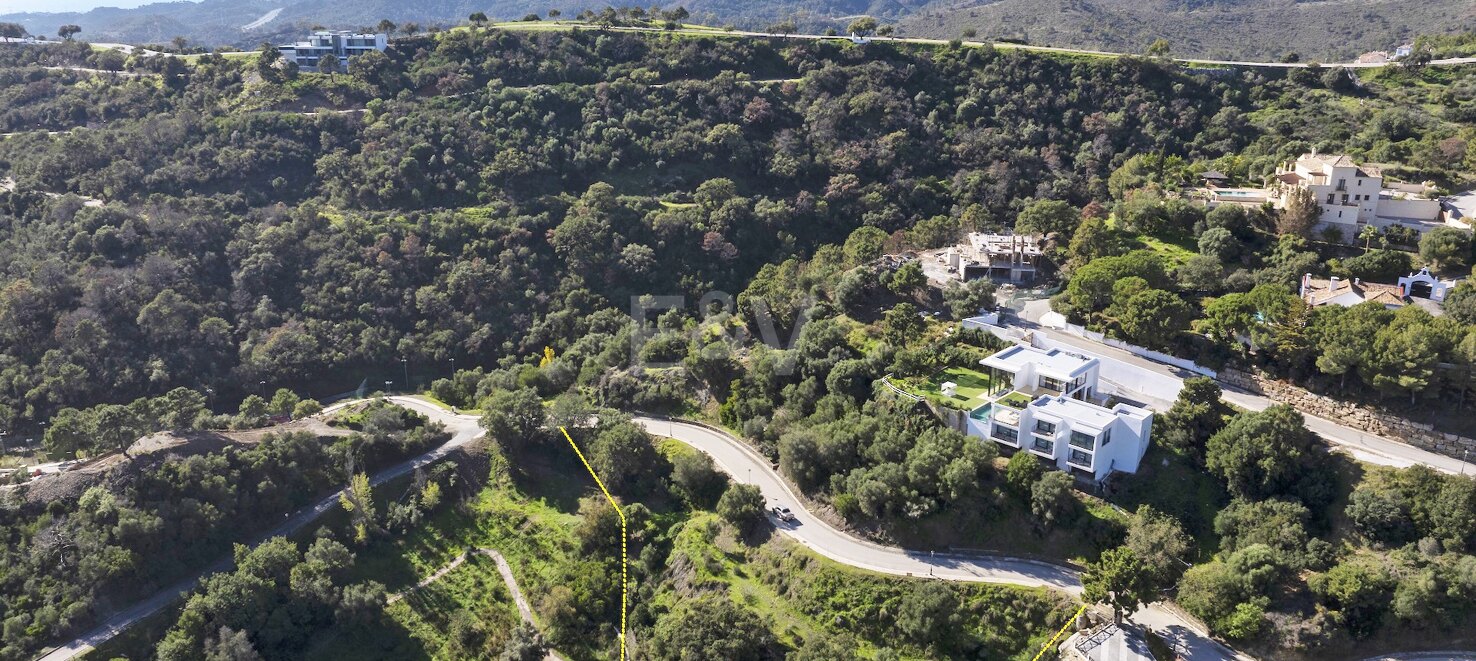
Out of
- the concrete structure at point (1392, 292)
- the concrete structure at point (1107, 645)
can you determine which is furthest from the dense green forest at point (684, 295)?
the concrete structure at point (1392, 292)

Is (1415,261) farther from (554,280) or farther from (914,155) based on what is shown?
(554,280)

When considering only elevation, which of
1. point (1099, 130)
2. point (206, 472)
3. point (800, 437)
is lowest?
point (206, 472)

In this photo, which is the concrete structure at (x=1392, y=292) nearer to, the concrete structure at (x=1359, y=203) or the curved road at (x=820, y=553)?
the concrete structure at (x=1359, y=203)

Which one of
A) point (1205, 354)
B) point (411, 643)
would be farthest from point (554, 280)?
point (1205, 354)

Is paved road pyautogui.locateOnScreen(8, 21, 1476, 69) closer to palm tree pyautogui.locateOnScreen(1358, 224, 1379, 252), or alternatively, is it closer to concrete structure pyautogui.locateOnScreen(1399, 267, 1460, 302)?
palm tree pyautogui.locateOnScreen(1358, 224, 1379, 252)

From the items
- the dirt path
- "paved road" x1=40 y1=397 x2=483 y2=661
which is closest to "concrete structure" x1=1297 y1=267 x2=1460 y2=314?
the dirt path

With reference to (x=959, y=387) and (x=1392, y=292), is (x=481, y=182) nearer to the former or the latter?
(x=959, y=387)
